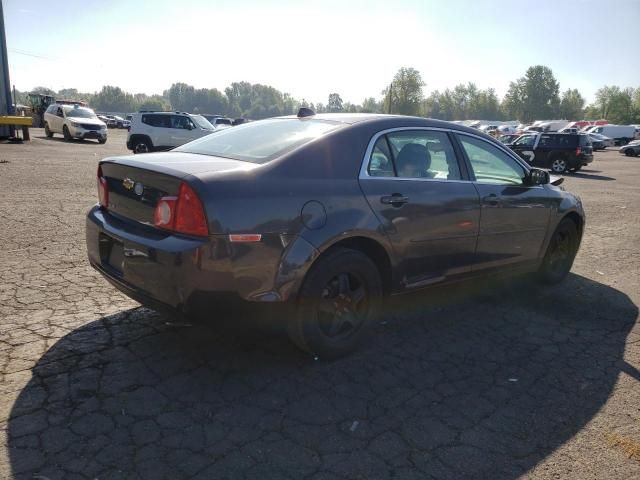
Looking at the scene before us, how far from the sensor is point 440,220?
385 cm

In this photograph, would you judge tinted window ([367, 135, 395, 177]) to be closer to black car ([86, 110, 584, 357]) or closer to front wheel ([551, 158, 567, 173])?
black car ([86, 110, 584, 357])

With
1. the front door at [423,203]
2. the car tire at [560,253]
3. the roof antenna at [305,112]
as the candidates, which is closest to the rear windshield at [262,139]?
the roof antenna at [305,112]

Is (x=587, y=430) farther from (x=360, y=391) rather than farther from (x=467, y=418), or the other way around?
(x=360, y=391)

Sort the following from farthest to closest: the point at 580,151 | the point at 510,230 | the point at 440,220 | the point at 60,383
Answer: the point at 580,151
the point at 510,230
the point at 440,220
the point at 60,383

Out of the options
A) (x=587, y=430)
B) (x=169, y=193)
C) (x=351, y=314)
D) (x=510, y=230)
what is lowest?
(x=587, y=430)

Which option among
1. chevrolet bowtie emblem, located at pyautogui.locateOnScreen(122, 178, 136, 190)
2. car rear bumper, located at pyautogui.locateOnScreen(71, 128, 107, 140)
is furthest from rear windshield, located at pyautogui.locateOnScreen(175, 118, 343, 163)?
car rear bumper, located at pyautogui.locateOnScreen(71, 128, 107, 140)

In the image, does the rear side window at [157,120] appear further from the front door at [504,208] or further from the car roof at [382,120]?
the front door at [504,208]

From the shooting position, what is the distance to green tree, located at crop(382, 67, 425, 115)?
12094cm

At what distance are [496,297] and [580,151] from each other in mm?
18459

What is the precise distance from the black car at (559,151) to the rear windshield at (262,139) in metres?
19.8

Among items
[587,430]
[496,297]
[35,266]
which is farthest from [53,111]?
[587,430]

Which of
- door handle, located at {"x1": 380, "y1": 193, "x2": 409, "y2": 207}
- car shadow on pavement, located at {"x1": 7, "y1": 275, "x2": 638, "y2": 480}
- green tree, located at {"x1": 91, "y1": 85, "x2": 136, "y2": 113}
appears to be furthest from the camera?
green tree, located at {"x1": 91, "y1": 85, "x2": 136, "y2": 113}

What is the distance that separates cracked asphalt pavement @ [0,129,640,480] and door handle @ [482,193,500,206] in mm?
1017

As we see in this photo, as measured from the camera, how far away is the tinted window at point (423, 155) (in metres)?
3.76
